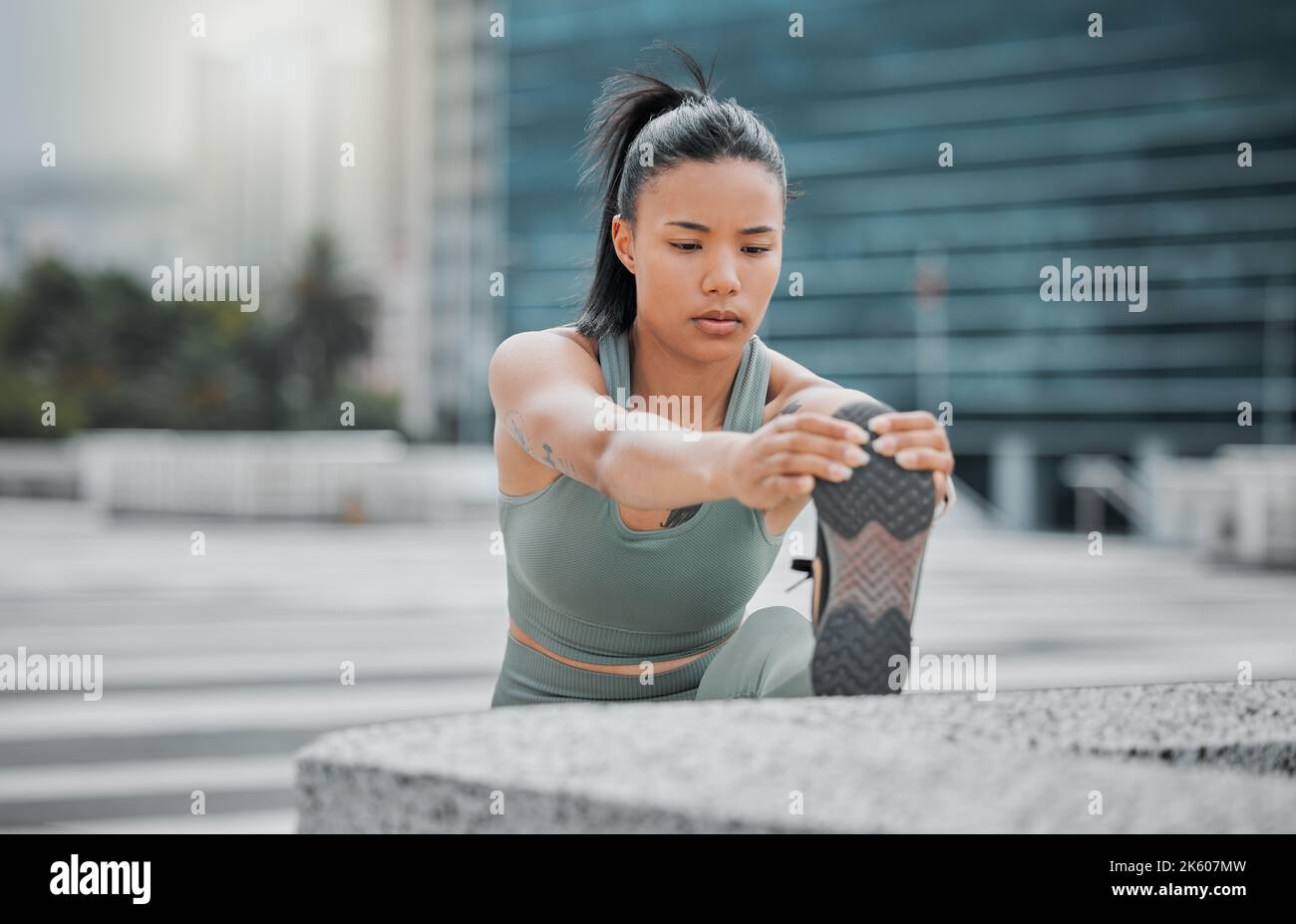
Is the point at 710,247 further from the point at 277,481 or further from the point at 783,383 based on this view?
→ the point at 277,481

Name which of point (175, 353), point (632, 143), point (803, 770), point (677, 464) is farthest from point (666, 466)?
point (175, 353)

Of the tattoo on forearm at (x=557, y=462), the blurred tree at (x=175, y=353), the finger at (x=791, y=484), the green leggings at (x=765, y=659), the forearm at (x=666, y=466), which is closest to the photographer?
the finger at (x=791, y=484)

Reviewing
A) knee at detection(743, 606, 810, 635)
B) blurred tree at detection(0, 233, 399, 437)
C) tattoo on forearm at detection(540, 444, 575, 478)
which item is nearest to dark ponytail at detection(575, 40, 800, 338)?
tattoo on forearm at detection(540, 444, 575, 478)

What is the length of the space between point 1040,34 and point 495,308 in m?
37.8

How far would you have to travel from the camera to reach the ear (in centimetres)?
242

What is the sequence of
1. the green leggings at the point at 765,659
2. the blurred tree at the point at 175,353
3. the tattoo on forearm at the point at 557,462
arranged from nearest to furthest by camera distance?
the green leggings at the point at 765,659 < the tattoo on forearm at the point at 557,462 < the blurred tree at the point at 175,353

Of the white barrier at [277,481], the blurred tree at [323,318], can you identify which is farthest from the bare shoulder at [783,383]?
the blurred tree at [323,318]

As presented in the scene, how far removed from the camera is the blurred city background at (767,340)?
849 cm

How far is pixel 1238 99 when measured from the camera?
61406 millimetres

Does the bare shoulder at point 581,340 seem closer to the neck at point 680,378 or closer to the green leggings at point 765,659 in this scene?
the neck at point 680,378

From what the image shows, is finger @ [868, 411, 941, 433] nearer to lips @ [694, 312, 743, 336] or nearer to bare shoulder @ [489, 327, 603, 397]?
lips @ [694, 312, 743, 336]
